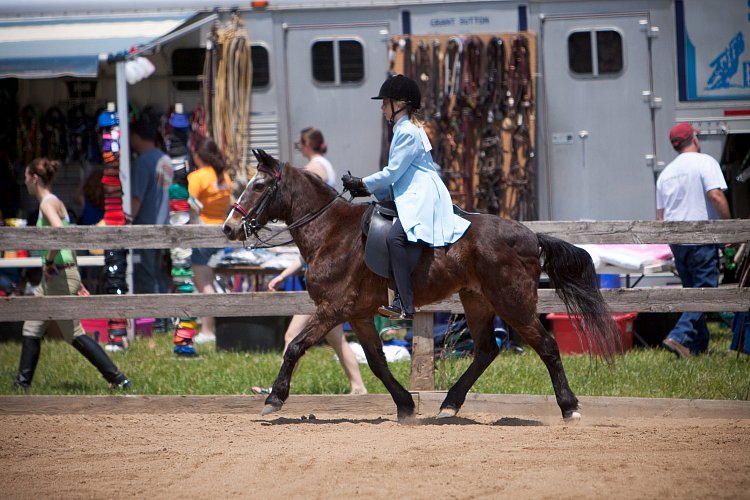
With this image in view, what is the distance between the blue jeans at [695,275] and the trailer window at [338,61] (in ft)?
13.9

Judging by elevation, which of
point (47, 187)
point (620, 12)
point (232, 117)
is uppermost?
point (620, 12)

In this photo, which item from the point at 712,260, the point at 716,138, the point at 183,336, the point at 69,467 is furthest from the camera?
the point at 716,138

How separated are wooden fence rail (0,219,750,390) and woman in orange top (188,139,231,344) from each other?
280 cm

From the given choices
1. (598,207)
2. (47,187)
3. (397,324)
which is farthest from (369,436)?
(598,207)

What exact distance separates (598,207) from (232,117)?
4.35 metres

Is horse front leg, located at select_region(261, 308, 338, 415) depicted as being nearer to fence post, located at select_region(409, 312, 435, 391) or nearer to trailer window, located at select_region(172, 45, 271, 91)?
fence post, located at select_region(409, 312, 435, 391)

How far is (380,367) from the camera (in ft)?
23.9

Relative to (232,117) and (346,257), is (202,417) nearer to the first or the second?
(346,257)

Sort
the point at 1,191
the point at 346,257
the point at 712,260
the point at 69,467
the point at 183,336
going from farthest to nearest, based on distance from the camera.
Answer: the point at 1,191 < the point at 183,336 < the point at 712,260 < the point at 346,257 < the point at 69,467

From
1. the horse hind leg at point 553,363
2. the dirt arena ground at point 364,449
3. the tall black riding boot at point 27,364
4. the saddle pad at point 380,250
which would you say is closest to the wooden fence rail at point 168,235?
the tall black riding boot at point 27,364

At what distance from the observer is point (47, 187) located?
29.0 ft

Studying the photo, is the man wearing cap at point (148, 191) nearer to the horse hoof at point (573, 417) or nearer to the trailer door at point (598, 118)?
the trailer door at point (598, 118)

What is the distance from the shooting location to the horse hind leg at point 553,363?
7.07 meters

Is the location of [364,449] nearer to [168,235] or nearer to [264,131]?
[168,235]
